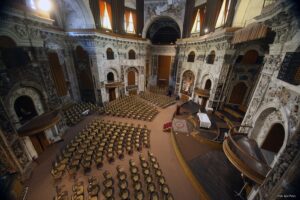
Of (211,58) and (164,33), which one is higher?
(164,33)

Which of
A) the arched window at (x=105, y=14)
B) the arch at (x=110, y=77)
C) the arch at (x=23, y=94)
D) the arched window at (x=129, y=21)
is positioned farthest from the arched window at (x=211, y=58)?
the arch at (x=23, y=94)

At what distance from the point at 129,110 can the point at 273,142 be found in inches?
504

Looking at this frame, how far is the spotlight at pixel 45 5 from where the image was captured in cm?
983

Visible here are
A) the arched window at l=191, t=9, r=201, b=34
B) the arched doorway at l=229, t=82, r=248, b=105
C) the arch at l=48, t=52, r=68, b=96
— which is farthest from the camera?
the arched window at l=191, t=9, r=201, b=34

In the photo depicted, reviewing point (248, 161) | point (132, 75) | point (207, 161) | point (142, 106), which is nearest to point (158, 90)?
point (132, 75)

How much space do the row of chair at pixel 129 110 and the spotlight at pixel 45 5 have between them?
11.1 metres

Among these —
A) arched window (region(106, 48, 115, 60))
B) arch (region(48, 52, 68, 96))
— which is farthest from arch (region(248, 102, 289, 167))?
arch (region(48, 52, 68, 96))

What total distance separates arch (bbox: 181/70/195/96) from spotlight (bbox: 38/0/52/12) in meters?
17.8

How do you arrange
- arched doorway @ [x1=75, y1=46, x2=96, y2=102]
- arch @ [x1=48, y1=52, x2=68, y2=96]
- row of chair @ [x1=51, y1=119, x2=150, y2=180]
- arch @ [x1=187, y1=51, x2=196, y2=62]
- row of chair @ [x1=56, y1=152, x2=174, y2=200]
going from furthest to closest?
arch @ [x1=187, y1=51, x2=196, y2=62] → arched doorway @ [x1=75, y1=46, x2=96, y2=102] → arch @ [x1=48, y1=52, x2=68, y2=96] → row of chair @ [x1=51, y1=119, x2=150, y2=180] → row of chair @ [x1=56, y1=152, x2=174, y2=200]

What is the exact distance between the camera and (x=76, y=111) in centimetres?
1363

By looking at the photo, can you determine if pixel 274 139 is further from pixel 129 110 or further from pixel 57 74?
pixel 57 74

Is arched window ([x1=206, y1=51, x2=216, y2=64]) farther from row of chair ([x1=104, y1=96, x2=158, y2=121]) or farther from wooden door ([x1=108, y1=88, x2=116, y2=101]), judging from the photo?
wooden door ([x1=108, y1=88, x2=116, y2=101])

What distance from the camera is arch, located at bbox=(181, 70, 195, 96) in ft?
Answer: 57.3

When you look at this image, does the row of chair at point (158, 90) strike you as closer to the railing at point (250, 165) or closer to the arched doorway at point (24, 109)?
the arched doorway at point (24, 109)
